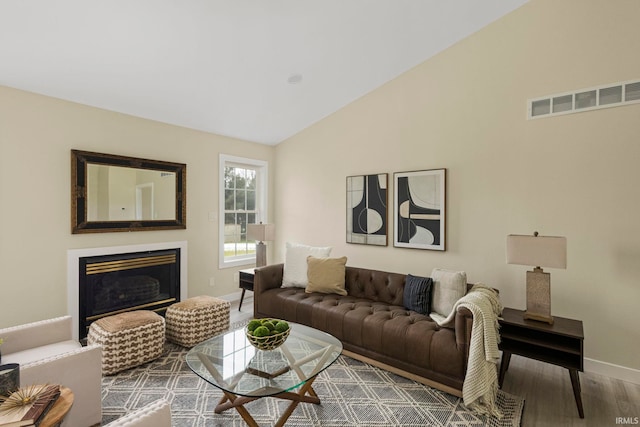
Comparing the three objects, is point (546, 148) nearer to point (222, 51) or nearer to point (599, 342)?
point (599, 342)

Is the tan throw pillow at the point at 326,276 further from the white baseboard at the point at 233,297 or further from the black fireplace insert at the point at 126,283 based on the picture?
the black fireplace insert at the point at 126,283

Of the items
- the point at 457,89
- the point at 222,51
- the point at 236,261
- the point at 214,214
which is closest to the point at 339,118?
the point at 457,89

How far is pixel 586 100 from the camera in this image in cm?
271

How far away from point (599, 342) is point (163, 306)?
4.53m

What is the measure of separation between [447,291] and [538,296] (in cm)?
68

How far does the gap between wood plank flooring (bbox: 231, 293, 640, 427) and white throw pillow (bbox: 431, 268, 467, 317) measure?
727mm

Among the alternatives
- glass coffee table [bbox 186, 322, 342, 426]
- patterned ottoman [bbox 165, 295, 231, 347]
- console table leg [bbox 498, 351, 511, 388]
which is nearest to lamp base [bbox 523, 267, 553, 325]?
console table leg [bbox 498, 351, 511, 388]

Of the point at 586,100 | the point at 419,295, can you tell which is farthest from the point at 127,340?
the point at 586,100

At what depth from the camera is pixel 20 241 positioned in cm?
287

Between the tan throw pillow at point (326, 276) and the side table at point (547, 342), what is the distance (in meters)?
1.61

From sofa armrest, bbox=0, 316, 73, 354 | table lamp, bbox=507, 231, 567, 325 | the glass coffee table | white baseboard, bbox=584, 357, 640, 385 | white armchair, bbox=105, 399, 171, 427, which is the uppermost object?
table lamp, bbox=507, 231, 567, 325

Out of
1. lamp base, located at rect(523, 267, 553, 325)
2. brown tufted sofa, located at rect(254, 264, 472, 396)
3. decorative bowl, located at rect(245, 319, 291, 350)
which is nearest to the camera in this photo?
decorative bowl, located at rect(245, 319, 291, 350)

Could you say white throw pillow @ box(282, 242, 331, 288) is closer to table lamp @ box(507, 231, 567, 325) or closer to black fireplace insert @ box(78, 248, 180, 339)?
black fireplace insert @ box(78, 248, 180, 339)

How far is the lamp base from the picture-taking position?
2445 millimetres
